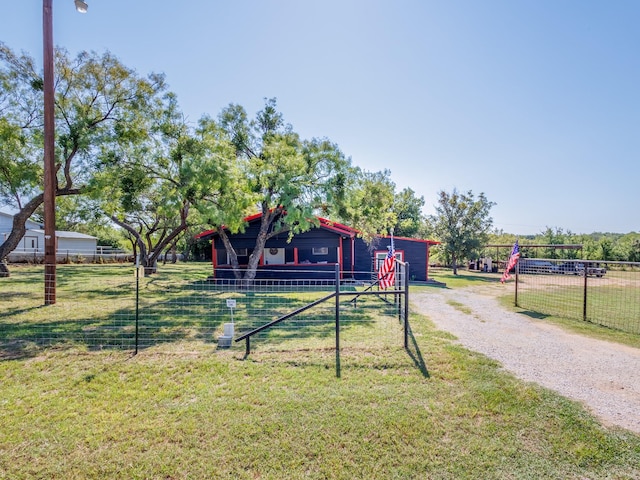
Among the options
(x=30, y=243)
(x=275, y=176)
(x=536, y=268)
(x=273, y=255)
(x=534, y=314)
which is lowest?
(x=534, y=314)

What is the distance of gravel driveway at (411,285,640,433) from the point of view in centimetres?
347

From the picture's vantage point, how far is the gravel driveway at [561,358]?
11.4 ft

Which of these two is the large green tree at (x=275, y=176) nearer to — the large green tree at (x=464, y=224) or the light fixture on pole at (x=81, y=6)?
the light fixture on pole at (x=81, y=6)

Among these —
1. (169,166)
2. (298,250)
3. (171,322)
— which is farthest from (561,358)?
(169,166)

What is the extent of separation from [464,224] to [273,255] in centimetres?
1402

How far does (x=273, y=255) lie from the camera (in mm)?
16594

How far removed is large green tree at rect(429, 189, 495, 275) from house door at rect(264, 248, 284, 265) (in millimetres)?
12360

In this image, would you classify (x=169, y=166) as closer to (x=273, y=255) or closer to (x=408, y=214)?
(x=273, y=255)

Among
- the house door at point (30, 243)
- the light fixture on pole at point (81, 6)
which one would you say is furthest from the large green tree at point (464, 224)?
the house door at point (30, 243)

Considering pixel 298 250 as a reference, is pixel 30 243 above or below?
above

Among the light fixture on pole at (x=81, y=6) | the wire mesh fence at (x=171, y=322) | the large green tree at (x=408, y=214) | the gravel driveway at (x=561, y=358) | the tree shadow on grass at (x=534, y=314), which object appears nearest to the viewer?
the gravel driveway at (x=561, y=358)

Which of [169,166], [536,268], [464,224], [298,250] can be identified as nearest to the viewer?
[169,166]

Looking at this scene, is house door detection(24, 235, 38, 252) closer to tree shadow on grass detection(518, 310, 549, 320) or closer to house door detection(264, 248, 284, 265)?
house door detection(264, 248, 284, 265)

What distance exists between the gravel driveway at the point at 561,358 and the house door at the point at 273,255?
32.1ft
